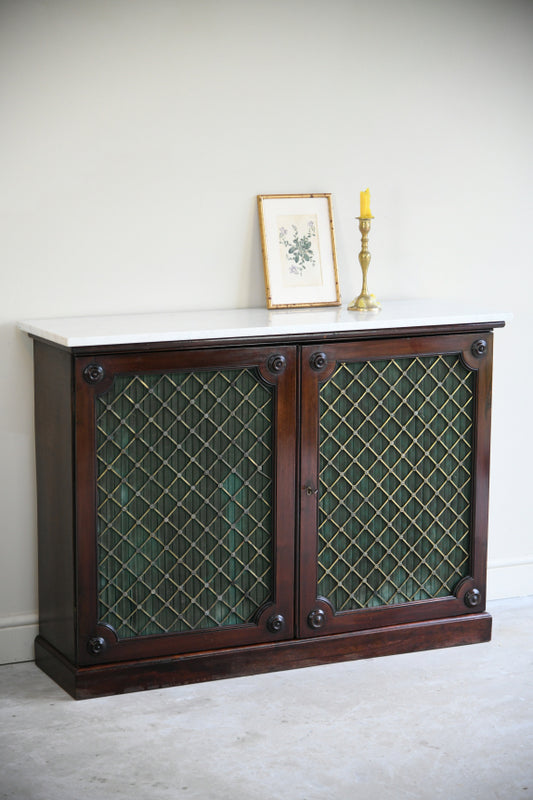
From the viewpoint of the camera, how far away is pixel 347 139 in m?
3.87

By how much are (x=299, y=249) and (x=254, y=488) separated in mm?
899

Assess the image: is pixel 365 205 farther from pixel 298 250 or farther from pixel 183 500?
pixel 183 500

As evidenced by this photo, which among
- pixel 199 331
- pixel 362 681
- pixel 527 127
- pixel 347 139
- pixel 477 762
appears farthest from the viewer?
pixel 527 127

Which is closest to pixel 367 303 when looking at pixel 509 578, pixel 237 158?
pixel 237 158

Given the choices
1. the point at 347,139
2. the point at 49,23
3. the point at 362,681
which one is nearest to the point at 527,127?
the point at 347,139

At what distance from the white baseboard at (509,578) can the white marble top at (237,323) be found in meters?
1.10

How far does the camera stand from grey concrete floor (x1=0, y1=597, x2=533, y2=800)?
9.24 feet

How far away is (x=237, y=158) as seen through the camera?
→ 3717mm

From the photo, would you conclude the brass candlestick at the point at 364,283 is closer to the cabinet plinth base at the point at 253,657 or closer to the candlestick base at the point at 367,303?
the candlestick base at the point at 367,303

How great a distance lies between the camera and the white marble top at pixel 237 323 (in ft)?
10.5

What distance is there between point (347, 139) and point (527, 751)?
2.12m

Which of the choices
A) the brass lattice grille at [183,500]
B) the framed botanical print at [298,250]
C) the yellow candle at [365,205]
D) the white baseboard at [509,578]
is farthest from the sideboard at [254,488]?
the white baseboard at [509,578]

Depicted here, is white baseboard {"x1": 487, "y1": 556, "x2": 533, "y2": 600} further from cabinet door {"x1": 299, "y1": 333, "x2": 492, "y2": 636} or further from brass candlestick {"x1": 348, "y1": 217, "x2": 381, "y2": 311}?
brass candlestick {"x1": 348, "y1": 217, "x2": 381, "y2": 311}

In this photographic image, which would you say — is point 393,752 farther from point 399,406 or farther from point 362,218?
point 362,218
